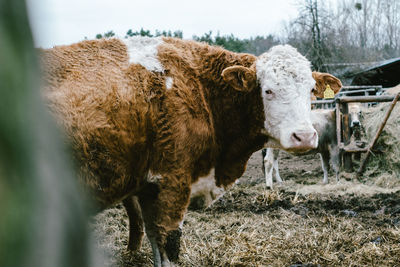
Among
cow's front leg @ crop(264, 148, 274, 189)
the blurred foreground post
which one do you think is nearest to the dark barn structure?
cow's front leg @ crop(264, 148, 274, 189)

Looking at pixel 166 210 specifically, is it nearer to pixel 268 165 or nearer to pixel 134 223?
pixel 134 223

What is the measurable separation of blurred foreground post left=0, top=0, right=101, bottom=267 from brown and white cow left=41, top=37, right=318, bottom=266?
78.6 inches

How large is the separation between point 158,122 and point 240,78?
908 millimetres

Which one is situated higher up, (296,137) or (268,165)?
(296,137)

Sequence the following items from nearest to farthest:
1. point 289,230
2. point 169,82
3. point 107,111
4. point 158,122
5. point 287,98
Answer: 1. point 107,111
2. point 158,122
3. point 169,82
4. point 287,98
5. point 289,230

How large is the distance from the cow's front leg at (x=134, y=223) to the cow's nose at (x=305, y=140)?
1.74m

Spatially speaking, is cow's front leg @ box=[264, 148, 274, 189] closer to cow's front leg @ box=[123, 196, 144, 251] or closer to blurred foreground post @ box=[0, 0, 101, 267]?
cow's front leg @ box=[123, 196, 144, 251]

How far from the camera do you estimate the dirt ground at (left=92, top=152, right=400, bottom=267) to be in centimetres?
359

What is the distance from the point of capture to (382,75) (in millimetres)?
20891

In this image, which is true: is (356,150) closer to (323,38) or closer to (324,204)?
(324,204)

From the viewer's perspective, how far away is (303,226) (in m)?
4.76

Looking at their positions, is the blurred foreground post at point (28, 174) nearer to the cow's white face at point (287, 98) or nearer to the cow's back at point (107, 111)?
the cow's back at point (107, 111)

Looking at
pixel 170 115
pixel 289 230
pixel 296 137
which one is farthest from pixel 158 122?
pixel 289 230

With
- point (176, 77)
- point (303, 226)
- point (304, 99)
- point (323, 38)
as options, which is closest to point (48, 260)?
point (176, 77)
